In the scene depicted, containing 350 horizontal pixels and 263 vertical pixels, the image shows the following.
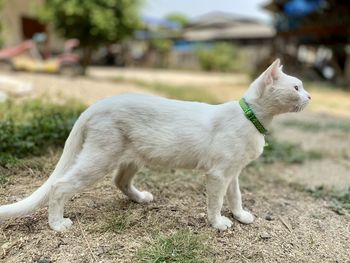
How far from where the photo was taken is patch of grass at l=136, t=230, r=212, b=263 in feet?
7.92

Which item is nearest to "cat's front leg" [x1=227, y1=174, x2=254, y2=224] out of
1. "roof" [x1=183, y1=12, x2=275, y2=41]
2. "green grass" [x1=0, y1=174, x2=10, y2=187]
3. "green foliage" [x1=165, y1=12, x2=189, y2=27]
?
"green grass" [x1=0, y1=174, x2=10, y2=187]

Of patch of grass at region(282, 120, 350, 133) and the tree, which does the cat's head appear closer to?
patch of grass at region(282, 120, 350, 133)

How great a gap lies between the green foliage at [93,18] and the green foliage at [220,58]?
13.0 meters

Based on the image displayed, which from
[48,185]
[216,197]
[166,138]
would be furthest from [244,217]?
[48,185]

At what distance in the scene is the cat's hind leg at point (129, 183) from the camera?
3094 mm

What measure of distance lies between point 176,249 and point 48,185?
102 cm

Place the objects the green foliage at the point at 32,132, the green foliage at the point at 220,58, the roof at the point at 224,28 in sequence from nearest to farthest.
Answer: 1. the green foliage at the point at 32,132
2. the green foliage at the point at 220,58
3. the roof at the point at 224,28

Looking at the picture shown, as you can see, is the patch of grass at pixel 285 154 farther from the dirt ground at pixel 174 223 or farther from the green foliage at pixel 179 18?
the green foliage at pixel 179 18

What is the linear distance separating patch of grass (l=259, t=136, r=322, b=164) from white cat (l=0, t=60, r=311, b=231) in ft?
8.15

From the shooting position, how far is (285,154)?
17.8 feet

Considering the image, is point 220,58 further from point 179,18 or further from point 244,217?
point 244,217

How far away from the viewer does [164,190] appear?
363 centimetres

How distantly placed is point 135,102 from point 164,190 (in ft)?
3.95

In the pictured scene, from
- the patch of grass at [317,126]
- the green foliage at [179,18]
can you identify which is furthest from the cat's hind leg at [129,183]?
the green foliage at [179,18]
